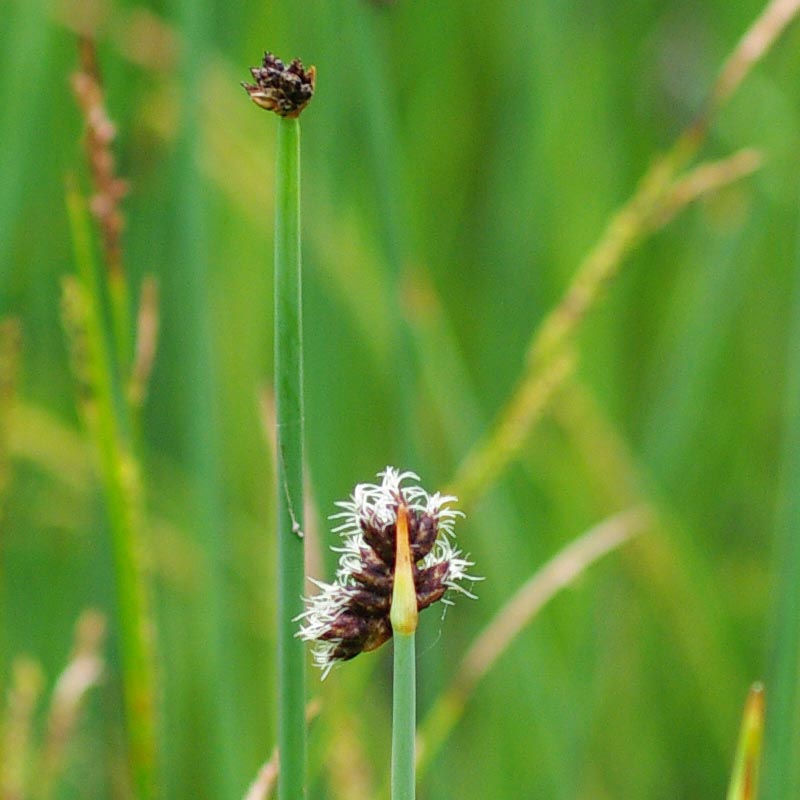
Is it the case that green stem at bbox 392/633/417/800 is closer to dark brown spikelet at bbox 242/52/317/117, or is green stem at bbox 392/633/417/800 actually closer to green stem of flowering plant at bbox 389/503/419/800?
green stem of flowering plant at bbox 389/503/419/800

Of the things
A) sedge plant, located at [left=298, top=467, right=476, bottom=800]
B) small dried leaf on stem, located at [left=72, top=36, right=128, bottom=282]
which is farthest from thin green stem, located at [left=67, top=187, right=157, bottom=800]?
sedge plant, located at [left=298, top=467, right=476, bottom=800]

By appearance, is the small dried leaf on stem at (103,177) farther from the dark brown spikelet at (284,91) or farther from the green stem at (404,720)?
the green stem at (404,720)

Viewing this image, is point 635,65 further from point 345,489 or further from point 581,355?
point 345,489

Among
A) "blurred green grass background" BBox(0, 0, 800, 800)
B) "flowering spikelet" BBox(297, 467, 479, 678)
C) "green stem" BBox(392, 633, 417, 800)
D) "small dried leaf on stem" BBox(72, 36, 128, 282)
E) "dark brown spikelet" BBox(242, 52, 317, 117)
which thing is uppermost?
"blurred green grass background" BBox(0, 0, 800, 800)

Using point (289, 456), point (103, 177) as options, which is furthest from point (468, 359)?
point (289, 456)

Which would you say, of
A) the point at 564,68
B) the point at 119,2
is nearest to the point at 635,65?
the point at 564,68

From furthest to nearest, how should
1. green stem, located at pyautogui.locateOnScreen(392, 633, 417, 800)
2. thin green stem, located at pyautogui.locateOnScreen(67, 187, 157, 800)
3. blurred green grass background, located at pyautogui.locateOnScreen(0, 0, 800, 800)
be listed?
blurred green grass background, located at pyautogui.locateOnScreen(0, 0, 800, 800)
thin green stem, located at pyautogui.locateOnScreen(67, 187, 157, 800)
green stem, located at pyautogui.locateOnScreen(392, 633, 417, 800)

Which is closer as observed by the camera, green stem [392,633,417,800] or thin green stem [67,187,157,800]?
green stem [392,633,417,800]

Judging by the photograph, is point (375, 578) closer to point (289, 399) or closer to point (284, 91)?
point (289, 399)
